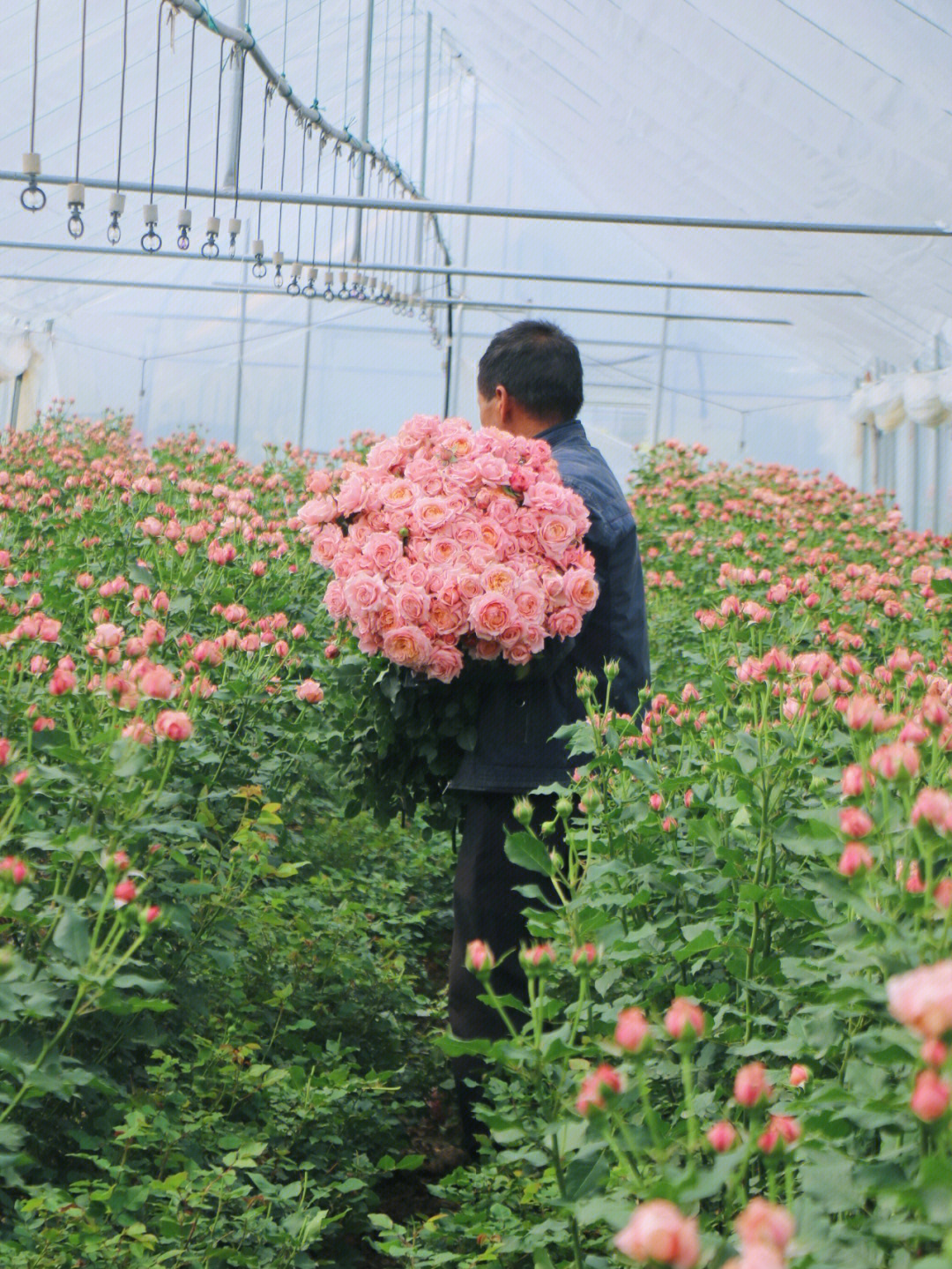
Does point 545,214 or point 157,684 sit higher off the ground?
point 545,214

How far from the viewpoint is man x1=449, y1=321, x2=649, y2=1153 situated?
2.14 m

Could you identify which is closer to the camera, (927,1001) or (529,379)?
(927,1001)

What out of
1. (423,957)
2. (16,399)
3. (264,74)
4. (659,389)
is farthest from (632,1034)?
(659,389)

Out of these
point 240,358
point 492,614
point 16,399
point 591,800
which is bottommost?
point 591,800

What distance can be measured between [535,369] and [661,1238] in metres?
1.88

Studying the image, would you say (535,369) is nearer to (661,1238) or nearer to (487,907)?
(487,907)

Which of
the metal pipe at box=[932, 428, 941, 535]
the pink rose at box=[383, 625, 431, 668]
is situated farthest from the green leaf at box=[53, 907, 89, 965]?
the metal pipe at box=[932, 428, 941, 535]

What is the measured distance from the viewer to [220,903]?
1854mm

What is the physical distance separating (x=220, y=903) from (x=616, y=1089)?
1135 mm

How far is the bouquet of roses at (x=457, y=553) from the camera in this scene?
1.90 metres

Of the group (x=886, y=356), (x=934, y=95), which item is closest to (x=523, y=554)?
(x=934, y=95)

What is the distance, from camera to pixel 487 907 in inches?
84.9

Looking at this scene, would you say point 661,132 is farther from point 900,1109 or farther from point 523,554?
point 900,1109

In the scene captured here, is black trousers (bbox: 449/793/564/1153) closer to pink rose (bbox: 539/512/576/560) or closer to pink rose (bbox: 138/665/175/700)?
pink rose (bbox: 539/512/576/560)
